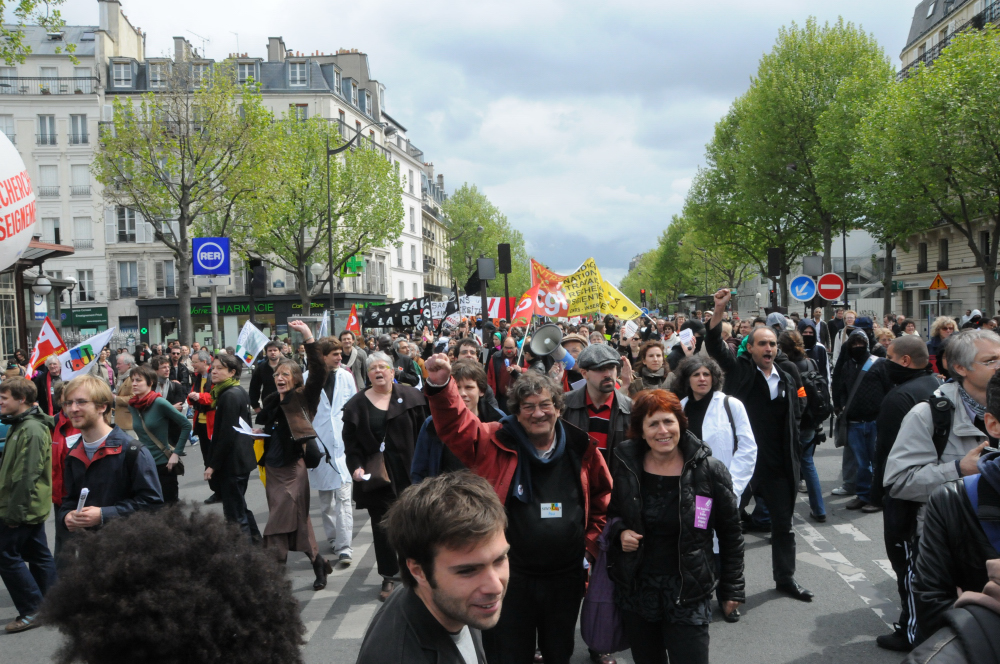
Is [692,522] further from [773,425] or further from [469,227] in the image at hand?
[469,227]

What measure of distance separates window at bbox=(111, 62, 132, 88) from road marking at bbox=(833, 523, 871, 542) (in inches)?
1979

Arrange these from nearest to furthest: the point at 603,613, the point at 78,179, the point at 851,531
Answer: the point at 603,613
the point at 851,531
the point at 78,179

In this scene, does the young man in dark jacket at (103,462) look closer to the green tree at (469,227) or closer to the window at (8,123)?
the window at (8,123)

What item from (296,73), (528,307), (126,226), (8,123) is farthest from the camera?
(296,73)

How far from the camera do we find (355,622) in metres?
5.27

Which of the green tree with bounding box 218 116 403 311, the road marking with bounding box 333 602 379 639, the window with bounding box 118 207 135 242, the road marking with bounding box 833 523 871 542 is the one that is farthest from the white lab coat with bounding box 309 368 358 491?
the window with bounding box 118 207 135 242

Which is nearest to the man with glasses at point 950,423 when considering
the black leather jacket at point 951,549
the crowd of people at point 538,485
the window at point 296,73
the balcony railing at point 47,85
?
the crowd of people at point 538,485

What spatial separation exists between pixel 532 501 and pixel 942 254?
4530 cm

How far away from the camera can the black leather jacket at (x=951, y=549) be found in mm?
2133

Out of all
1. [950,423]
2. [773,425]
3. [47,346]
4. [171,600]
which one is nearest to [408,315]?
[47,346]

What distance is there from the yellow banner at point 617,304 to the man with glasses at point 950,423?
8162mm

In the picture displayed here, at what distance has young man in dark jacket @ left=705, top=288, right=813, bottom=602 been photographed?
216 inches

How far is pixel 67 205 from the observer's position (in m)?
46.2

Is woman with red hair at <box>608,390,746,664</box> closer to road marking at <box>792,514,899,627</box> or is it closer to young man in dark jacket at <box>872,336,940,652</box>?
young man in dark jacket at <box>872,336,940,652</box>
